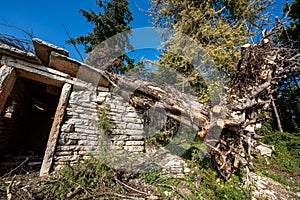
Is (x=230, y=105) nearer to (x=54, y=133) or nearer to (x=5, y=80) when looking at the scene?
(x=54, y=133)

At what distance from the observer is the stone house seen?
283 centimetres

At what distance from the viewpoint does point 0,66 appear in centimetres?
284

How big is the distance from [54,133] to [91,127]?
0.73 metres

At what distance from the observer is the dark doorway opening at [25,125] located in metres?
3.32

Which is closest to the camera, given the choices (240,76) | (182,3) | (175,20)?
(240,76)

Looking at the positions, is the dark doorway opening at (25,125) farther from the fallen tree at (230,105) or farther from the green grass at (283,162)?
the green grass at (283,162)

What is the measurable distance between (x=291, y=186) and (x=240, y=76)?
3.60 m

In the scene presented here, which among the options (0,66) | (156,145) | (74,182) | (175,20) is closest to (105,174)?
(74,182)

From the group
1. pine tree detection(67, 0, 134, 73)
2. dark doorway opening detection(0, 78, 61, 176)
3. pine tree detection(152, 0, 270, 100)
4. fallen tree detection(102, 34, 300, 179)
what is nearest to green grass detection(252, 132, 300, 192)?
fallen tree detection(102, 34, 300, 179)

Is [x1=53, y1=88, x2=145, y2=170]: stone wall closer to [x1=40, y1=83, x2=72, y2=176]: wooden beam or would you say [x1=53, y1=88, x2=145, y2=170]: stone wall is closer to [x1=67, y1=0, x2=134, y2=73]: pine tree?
[x1=40, y1=83, x2=72, y2=176]: wooden beam

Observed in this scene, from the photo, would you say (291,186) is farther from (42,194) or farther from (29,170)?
(29,170)

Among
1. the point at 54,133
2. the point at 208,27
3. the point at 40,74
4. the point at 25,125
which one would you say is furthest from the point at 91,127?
the point at 208,27

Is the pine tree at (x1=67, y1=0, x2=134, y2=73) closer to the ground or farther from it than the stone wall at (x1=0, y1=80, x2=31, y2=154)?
farther from it

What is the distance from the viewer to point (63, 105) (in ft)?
10.1
